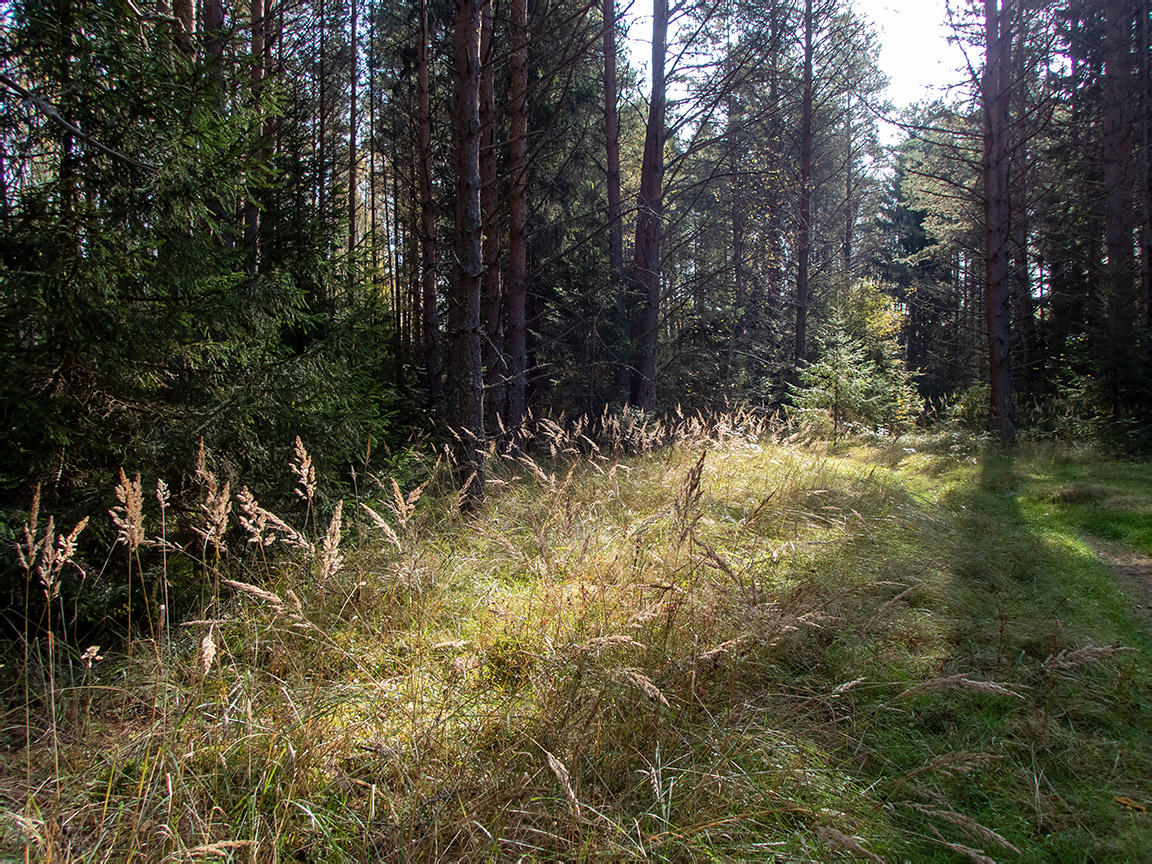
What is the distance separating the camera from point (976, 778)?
6.66 ft

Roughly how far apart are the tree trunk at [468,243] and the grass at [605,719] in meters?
1.58

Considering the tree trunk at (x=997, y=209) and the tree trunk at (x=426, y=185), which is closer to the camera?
the tree trunk at (x=426, y=185)

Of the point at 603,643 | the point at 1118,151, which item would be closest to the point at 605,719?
the point at 603,643

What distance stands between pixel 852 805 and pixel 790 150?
19.9m

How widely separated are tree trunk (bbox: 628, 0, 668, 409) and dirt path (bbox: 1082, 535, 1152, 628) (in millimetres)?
6665

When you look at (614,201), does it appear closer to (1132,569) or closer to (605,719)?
(1132,569)

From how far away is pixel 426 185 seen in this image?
29.5ft

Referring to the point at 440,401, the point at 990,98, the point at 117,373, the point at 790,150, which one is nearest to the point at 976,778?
the point at 117,373

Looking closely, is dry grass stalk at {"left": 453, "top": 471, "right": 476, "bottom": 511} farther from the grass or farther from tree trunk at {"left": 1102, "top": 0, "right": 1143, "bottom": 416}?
tree trunk at {"left": 1102, "top": 0, "right": 1143, "bottom": 416}

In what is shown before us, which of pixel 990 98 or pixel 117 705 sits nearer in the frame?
pixel 117 705

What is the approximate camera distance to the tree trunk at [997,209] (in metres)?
8.82

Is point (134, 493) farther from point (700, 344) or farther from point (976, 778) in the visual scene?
point (700, 344)

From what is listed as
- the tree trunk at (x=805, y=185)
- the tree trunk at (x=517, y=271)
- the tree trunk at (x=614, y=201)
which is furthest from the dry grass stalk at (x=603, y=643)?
the tree trunk at (x=805, y=185)

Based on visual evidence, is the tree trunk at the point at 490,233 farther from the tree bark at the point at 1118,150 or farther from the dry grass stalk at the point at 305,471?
the tree bark at the point at 1118,150
